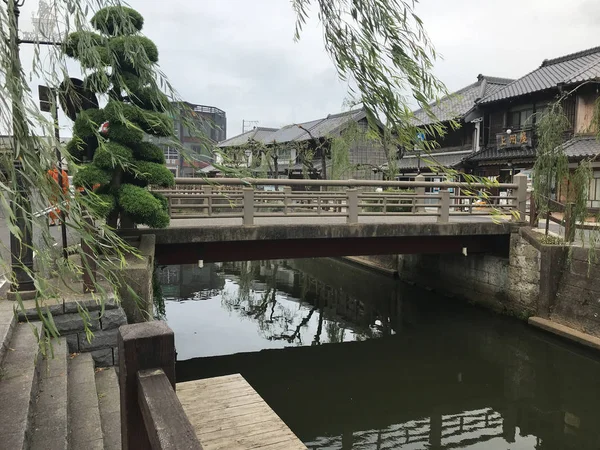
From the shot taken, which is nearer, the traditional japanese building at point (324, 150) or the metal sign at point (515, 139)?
the metal sign at point (515, 139)

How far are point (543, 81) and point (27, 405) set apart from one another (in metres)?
21.0

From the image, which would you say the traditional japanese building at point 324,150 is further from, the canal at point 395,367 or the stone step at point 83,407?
the stone step at point 83,407

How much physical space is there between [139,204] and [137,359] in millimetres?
4936

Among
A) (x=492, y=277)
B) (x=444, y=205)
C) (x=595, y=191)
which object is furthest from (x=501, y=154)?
(x=444, y=205)

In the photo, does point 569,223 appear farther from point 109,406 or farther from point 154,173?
point 109,406

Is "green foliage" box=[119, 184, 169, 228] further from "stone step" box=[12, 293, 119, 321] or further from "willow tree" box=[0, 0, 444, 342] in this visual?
"stone step" box=[12, 293, 119, 321]

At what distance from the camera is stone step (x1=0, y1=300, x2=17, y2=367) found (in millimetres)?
3350

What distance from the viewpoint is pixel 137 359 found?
1.54 m

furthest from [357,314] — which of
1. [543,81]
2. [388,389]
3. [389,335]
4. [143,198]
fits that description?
[543,81]

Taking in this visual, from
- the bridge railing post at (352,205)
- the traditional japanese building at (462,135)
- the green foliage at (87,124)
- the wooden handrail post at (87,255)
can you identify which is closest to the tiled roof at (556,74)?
the traditional japanese building at (462,135)

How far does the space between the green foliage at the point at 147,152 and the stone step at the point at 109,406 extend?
10.4 ft

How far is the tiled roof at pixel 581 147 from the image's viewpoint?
586 inches

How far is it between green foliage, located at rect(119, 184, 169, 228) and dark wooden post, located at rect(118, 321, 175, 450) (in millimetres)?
4836

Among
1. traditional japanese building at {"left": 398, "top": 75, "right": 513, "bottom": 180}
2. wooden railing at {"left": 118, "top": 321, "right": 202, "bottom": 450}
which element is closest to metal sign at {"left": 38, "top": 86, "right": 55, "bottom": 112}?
wooden railing at {"left": 118, "top": 321, "right": 202, "bottom": 450}
